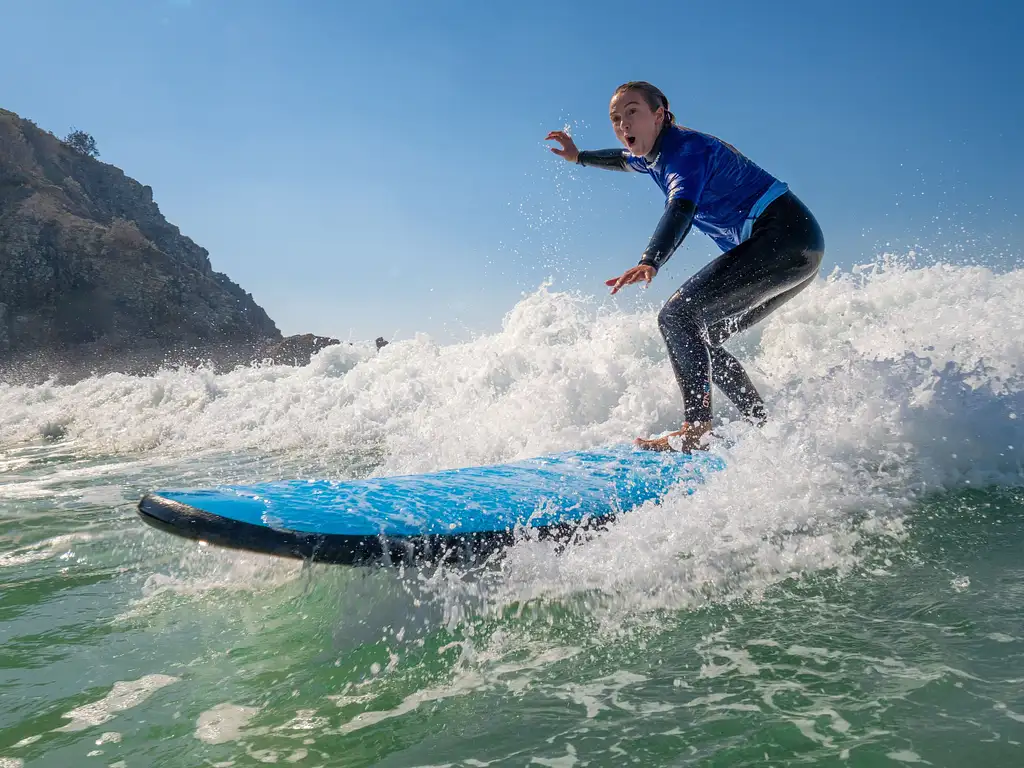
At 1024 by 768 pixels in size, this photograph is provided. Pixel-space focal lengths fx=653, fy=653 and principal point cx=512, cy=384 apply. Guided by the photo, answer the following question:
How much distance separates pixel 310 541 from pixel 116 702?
71 cm

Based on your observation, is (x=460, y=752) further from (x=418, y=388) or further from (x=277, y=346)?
(x=277, y=346)

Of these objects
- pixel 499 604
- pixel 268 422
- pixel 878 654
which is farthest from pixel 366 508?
pixel 268 422

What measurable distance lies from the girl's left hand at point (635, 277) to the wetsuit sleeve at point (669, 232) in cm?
4

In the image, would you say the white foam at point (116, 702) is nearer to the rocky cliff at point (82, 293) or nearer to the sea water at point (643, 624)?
the sea water at point (643, 624)

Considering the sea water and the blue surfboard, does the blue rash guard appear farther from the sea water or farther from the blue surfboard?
the blue surfboard

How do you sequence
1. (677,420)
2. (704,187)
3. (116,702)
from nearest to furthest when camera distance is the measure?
(116,702) → (704,187) → (677,420)

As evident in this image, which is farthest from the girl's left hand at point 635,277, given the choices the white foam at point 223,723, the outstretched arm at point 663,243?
the white foam at point 223,723

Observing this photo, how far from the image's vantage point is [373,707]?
1804 millimetres

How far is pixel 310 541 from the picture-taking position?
2.33 m

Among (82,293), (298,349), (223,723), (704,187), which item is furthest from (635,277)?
(82,293)

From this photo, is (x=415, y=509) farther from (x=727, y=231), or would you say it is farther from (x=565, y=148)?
(x=565, y=148)

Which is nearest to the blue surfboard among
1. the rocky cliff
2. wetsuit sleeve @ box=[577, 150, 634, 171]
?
wetsuit sleeve @ box=[577, 150, 634, 171]

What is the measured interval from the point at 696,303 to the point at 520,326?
6615mm

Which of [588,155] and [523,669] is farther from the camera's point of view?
[588,155]
